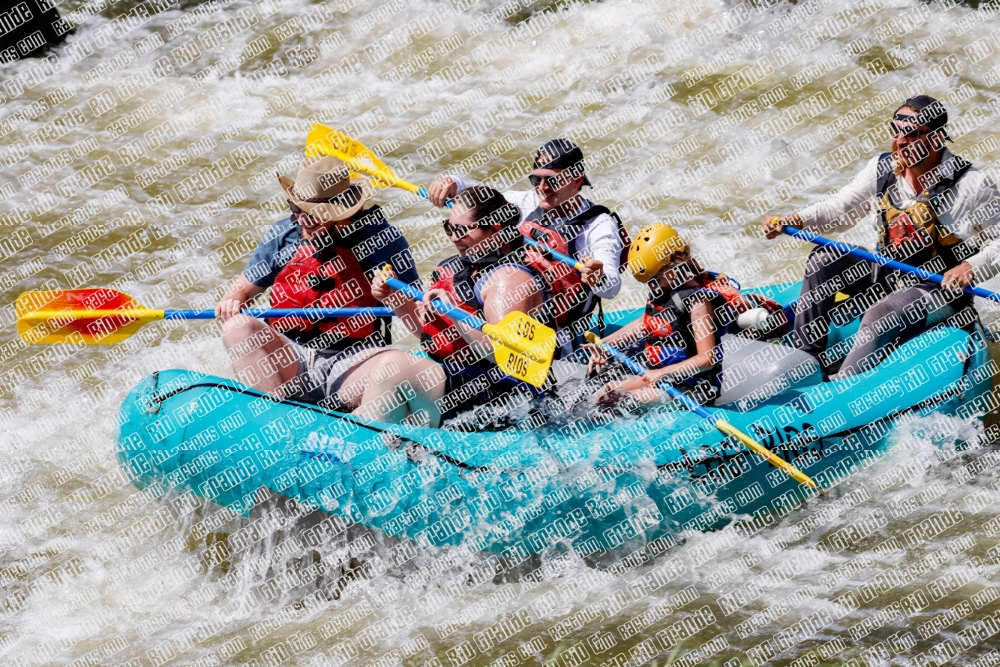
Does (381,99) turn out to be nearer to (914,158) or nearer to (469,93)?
(469,93)

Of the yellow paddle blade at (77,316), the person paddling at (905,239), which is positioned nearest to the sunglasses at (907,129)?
the person paddling at (905,239)

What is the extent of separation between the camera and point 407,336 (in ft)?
23.7

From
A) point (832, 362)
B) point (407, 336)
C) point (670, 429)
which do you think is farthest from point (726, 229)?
point (670, 429)

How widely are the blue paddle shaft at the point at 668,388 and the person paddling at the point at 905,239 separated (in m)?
0.81

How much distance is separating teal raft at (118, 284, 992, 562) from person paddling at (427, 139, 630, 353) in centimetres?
54

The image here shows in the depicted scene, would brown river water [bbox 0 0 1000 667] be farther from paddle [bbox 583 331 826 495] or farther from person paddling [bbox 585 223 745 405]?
person paddling [bbox 585 223 745 405]

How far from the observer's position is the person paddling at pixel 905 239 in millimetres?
4852

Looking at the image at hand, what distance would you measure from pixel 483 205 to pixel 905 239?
1778 millimetres

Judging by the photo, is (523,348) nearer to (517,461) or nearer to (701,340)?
(517,461)

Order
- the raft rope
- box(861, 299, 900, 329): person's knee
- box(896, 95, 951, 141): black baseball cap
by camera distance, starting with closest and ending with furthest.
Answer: the raft rope < box(896, 95, 951, 141): black baseball cap < box(861, 299, 900, 329): person's knee

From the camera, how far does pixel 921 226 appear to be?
4.96 meters

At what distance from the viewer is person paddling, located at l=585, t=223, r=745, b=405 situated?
4.56 metres


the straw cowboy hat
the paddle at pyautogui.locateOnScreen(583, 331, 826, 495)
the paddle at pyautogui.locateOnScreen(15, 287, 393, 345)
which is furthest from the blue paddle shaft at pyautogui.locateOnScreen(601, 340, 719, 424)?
the paddle at pyautogui.locateOnScreen(15, 287, 393, 345)

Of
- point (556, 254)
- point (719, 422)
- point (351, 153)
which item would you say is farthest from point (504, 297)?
point (351, 153)
